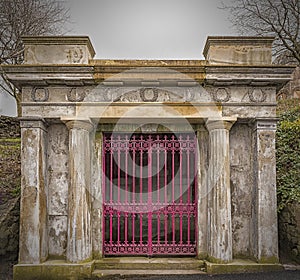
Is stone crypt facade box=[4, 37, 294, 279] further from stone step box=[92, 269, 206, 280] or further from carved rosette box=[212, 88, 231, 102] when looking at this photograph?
stone step box=[92, 269, 206, 280]

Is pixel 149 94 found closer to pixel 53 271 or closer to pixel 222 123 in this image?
pixel 222 123

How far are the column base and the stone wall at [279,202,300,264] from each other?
359 cm

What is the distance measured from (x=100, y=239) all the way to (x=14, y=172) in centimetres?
412

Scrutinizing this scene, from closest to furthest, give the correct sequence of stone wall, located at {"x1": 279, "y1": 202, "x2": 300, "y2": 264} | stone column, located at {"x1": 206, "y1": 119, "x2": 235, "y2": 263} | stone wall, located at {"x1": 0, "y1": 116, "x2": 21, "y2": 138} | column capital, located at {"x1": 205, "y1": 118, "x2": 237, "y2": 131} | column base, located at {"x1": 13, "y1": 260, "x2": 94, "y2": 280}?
column base, located at {"x1": 13, "y1": 260, "x2": 94, "y2": 280} < stone column, located at {"x1": 206, "y1": 119, "x2": 235, "y2": 263} < column capital, located at {"x1": 205, "y1": 118, "x2": 237, "y2": 131} < stone wall, located at {"x1": 279, "y1": 202, "x2": 300, "y2": 264} < stone wall, located at {"x1": 0, "y1": 116, "x2": 21, "y2": 138}

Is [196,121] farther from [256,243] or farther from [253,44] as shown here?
[256,243]

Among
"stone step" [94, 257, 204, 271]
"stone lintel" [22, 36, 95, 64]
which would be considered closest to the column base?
"stone step" [94, 257, 204, 271]

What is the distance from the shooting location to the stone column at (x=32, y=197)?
254 inches

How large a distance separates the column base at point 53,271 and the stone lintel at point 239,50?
14.0 ft

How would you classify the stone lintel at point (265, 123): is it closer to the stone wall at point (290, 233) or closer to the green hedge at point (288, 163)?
the green hedge at point (288, 163)

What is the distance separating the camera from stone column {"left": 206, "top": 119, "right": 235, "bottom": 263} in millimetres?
6465

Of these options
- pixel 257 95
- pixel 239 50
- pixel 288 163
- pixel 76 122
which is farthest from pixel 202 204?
pixel 239 50

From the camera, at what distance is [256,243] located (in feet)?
21.5

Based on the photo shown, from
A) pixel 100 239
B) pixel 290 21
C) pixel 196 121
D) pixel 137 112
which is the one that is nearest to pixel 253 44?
pixel 196 121

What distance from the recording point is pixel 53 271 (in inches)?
251
